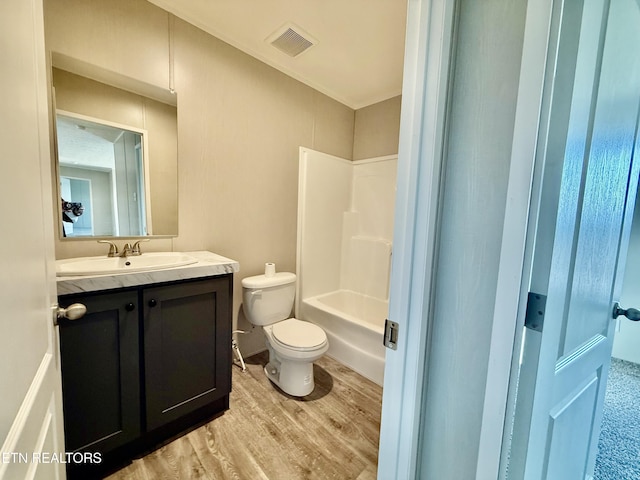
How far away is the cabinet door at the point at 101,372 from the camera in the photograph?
1.08 metres

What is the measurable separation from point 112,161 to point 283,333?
1.51 metres

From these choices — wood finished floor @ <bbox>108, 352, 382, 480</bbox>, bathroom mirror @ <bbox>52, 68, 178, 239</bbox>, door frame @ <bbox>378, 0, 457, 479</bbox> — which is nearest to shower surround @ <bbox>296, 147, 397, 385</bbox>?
wood finished floor @ <bbox>108, 352, 382, 480</bbox>

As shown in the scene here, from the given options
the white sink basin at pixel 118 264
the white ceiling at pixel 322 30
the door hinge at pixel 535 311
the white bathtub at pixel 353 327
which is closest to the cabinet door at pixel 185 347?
the white sink basin at pixel 118 264

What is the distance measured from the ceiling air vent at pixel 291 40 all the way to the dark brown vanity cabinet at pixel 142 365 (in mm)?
1647

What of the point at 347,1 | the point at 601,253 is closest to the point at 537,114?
the point at 601,253

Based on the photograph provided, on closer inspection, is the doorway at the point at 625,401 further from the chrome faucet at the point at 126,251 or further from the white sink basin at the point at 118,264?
the chrome faucet at the point at 126,251

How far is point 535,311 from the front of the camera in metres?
0.59

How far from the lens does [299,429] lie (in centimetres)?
152

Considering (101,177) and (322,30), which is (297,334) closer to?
(101,177)

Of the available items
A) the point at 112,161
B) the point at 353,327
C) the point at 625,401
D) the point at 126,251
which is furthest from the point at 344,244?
the point at 625,401

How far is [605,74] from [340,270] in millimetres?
2397

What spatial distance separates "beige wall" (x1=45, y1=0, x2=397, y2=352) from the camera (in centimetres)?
141

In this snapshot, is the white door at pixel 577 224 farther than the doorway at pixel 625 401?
No

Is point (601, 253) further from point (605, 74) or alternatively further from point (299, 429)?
point (299, 429)
